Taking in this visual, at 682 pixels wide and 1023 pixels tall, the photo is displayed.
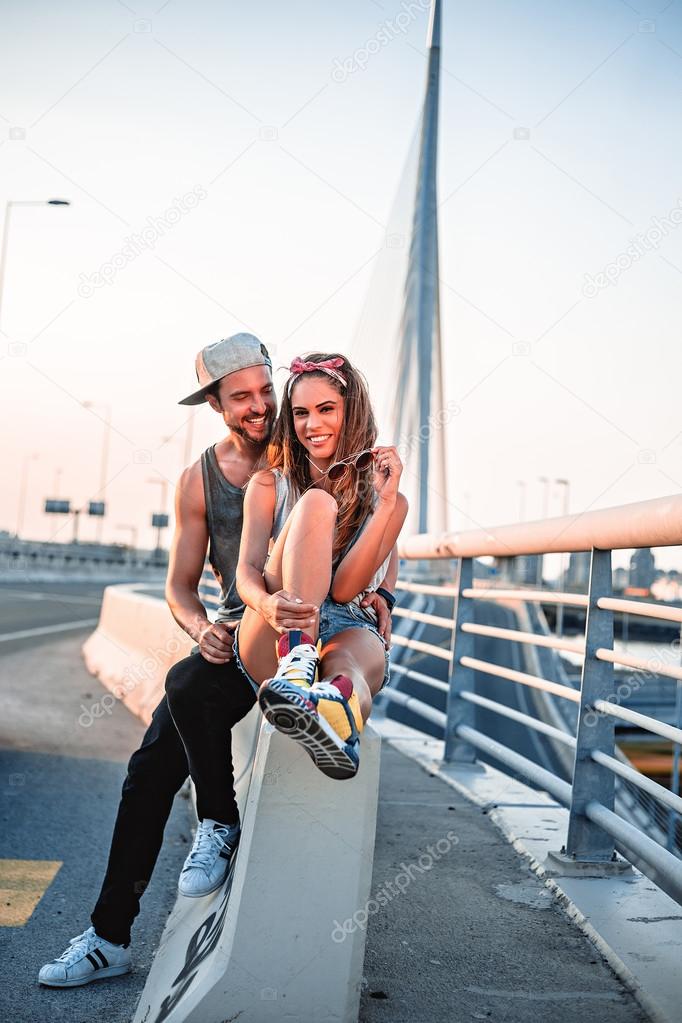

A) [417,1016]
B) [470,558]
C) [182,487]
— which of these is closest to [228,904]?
[417,1016]

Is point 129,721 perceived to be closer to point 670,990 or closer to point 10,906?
point 10,906

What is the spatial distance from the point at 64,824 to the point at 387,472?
2536 mm

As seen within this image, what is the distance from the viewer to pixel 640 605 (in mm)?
2836

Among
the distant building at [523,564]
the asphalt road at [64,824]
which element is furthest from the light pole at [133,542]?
the asphalt road at [64,824]

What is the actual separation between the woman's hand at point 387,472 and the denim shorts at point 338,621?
320 millimetres

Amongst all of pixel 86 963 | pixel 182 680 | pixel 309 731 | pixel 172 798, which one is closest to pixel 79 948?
pixel 86 963

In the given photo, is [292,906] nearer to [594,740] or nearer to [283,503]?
[283,503]

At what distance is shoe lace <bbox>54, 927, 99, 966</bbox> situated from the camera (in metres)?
2.74

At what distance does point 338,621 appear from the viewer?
2811 millimetres

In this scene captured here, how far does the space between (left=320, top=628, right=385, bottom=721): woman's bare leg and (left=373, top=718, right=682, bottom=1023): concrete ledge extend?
297 mm

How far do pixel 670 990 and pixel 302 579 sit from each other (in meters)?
1.23

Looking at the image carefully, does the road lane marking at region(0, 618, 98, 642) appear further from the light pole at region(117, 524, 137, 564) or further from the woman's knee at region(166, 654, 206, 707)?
the light pole at region(117, 524, 137, 564)

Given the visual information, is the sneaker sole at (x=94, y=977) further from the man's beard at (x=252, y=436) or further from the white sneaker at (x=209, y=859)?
the man's beard at (x=252, y=436)

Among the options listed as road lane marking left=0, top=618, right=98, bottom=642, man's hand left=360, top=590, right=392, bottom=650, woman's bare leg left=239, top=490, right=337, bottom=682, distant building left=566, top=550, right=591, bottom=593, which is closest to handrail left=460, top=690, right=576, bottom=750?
distant building left=566, top=550, right=591, bottom=593
